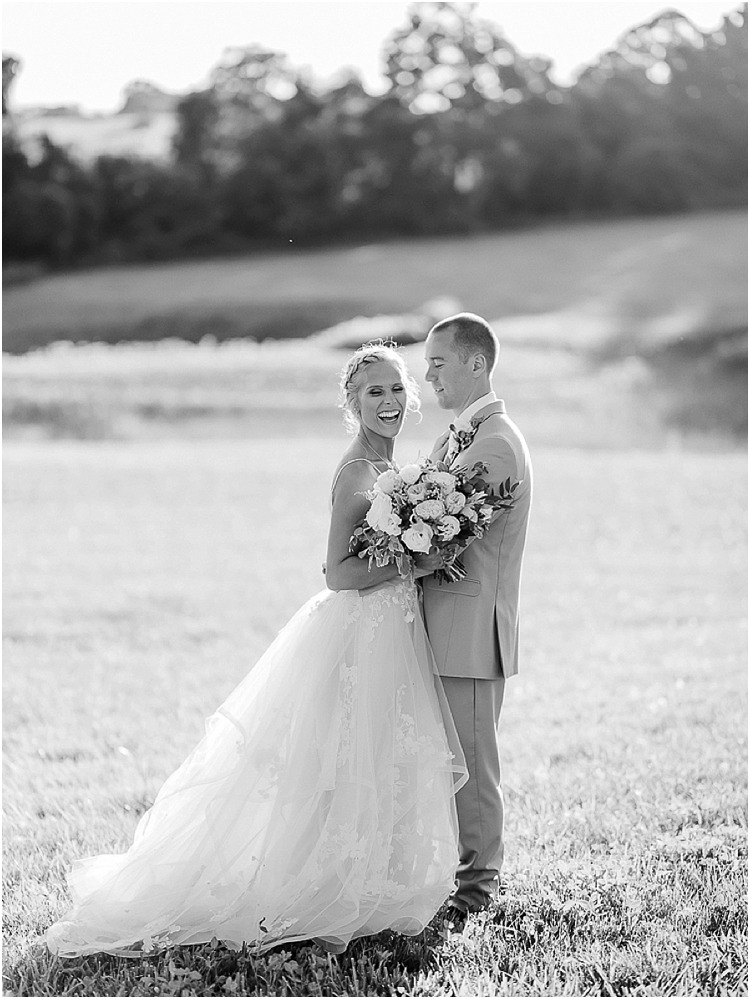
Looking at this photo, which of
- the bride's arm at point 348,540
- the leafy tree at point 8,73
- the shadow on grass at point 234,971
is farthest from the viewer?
the leafy tree at point 8,73

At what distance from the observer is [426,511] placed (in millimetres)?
3334

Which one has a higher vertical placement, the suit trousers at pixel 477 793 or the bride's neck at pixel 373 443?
the bride's neck at pixel 373 443

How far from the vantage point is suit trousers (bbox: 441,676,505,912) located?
149 inches

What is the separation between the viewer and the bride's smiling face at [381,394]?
366 cm

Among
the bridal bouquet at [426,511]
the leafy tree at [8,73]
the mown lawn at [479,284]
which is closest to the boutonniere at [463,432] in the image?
the bridal bouquet at [426,511]

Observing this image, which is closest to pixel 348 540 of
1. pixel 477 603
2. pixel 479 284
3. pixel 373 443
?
pixel 373 443

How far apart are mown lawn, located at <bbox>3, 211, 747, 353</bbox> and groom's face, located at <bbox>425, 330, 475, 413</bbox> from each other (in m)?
12.5

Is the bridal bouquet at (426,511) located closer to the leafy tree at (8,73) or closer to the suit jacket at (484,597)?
the suit jacket at (484,597)

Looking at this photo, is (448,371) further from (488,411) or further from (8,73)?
(8,73)

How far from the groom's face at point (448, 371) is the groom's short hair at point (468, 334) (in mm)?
15

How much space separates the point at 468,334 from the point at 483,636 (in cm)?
107

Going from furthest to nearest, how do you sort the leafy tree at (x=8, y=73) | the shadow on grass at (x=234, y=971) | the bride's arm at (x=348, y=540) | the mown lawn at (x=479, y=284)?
the mown lawn at (x=479, y=284), the leafy tree at (x=8, y=73), the bride's arm at (x=348, y=540), the shadow on grass at (x=234, y=971)

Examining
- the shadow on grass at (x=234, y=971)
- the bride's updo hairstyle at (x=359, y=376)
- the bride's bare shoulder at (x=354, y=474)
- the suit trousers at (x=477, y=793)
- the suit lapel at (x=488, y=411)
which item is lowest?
the shadow on grass at (x=234, y=971)

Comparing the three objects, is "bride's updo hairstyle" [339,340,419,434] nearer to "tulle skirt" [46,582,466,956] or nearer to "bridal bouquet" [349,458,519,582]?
"bridal bouquet" [349,458,519,582]
